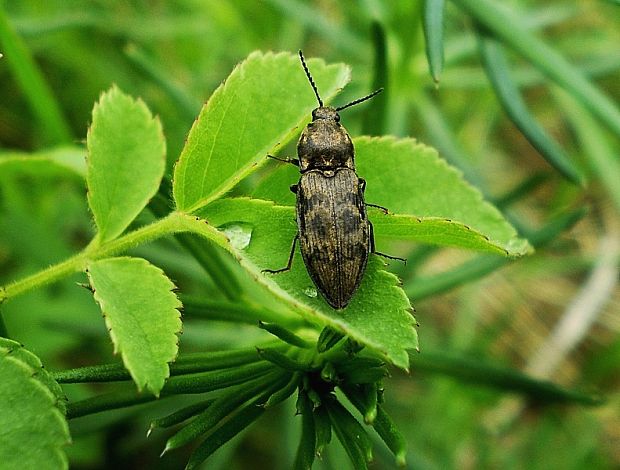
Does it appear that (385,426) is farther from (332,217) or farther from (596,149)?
(596,149)

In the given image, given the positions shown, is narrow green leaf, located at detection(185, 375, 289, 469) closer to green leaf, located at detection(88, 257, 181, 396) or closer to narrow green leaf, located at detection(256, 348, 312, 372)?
narrow green leaf, located at detection(256, 348, 312, 372)

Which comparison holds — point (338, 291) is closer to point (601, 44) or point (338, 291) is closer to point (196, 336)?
point (196, 336)

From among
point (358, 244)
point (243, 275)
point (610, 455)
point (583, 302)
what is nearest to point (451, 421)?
point (610, 455)

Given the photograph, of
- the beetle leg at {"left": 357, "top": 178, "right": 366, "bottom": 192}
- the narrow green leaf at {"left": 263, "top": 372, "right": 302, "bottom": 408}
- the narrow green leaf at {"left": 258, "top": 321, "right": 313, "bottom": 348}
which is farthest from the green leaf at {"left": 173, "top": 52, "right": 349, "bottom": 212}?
the narrow green leaf at {"left": 263, "top": 372, "right": 302, "bottom": 408}

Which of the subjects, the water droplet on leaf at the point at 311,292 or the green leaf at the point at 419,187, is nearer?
the water droplet on leaf at the point at 311,292

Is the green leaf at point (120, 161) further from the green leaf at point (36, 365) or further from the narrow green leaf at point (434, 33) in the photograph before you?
the narrow green leaf at point (434, 33)

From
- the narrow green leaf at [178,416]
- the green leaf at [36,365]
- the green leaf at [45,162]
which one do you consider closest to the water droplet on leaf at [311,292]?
the narrow green leaf at [178,416]
